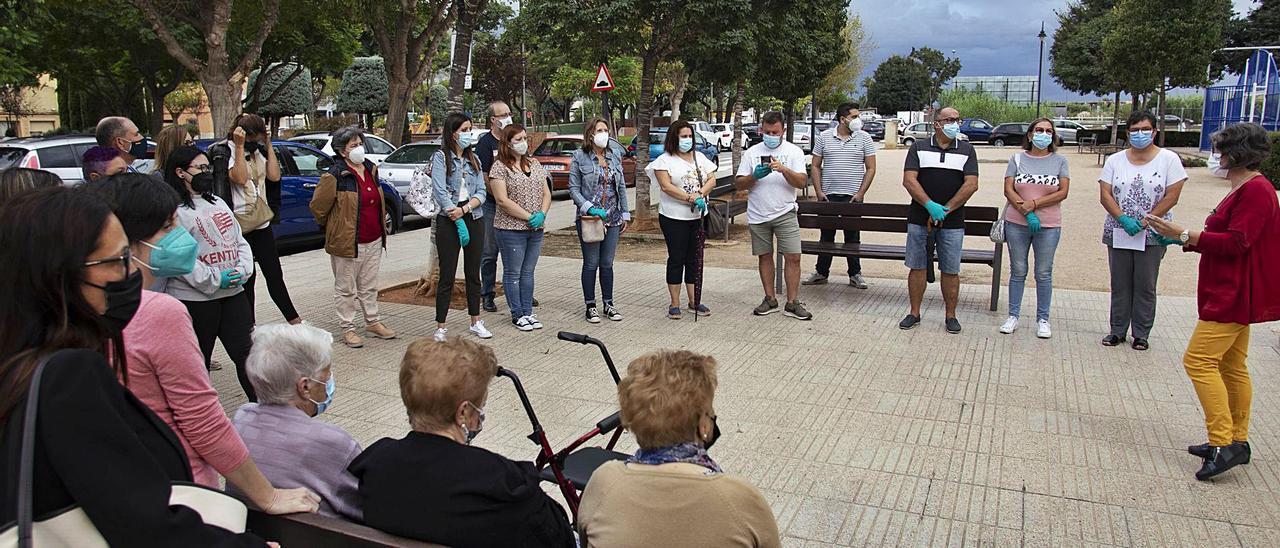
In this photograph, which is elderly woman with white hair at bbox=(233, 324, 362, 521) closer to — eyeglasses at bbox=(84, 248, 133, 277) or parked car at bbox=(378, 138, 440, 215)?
eyeglasses at bbox=(84, 248, 133, 277)

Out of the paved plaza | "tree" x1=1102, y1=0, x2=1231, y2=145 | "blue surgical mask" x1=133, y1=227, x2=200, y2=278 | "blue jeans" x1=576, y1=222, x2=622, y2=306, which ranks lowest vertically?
the paved plaza

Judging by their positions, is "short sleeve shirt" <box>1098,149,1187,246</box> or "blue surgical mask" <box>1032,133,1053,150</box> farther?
"blue surgical mask" <box>1032,133,1053,150</box>

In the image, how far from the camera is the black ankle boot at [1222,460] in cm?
424

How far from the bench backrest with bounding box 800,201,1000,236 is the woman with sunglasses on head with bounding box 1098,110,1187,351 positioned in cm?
168

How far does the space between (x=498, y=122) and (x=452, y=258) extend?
4.67 ft

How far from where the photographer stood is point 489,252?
25.3ft

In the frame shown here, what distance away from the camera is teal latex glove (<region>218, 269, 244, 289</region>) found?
4.54 metres

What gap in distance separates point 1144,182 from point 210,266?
6.04m

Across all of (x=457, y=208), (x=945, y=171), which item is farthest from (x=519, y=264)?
(x=945, y=171)

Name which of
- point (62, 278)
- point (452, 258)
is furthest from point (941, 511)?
point (452, 258)

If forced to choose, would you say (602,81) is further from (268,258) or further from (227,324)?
(227,324)

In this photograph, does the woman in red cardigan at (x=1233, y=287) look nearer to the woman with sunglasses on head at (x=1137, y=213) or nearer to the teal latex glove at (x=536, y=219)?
the woman with sunglasses on head at (x=1137, y=213)

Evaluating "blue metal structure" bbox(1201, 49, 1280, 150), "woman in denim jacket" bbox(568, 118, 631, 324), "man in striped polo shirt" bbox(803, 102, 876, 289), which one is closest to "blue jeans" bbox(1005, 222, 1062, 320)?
"man in striped polo shirt" bbox(803, 102, 876, 289)

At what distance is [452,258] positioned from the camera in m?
6.80
